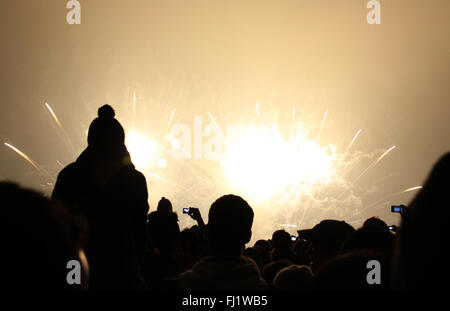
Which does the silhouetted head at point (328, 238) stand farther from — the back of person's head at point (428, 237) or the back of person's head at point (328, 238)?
the back of person's head at point (428, 237)

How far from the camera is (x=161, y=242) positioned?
5633 mm

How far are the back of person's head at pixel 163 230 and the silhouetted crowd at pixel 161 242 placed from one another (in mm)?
13

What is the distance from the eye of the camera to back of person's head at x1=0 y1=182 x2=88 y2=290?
143cm

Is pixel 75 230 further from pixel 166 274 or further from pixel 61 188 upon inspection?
pixel 166 274

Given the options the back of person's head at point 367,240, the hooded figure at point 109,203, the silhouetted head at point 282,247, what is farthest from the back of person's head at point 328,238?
the silhouetted head at point 282,247

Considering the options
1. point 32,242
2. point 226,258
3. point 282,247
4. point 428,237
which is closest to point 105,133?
point 226,258

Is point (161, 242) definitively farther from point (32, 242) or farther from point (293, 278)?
point (32, 242)

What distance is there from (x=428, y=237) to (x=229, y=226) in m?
2.28

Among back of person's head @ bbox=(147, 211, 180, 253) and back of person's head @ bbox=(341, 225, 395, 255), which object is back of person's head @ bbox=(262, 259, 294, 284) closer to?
back of person's head @ bbox=(147, 211, 180, 253)

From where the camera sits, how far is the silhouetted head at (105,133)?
198 inches

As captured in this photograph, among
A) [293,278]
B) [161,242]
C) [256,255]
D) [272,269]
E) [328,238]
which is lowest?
[256,255]

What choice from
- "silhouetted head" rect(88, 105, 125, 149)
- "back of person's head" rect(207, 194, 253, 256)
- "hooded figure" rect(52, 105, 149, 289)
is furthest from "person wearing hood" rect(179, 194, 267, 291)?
"silhouetted head" rect(88, 105, 125, 149)
